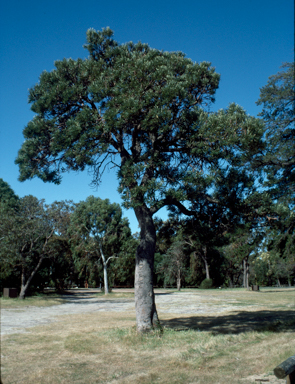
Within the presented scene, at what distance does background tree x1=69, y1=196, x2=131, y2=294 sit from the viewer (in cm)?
3428

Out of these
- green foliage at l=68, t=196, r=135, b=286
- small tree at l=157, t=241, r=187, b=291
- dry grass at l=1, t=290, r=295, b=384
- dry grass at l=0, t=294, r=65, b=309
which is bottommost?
dry grass at l=0, t=294, r=65, b=309

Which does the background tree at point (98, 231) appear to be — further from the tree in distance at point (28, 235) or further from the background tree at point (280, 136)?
the background tree at point (280, 136)

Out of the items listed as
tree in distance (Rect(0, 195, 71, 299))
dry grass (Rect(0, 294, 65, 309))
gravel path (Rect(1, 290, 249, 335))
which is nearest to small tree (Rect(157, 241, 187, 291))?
tree in distance (Rect(0, 195, 71, 299))

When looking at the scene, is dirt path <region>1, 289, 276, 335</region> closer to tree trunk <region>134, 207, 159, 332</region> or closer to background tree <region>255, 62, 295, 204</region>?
tree trunk <region>134, 207, 159, 332</region>

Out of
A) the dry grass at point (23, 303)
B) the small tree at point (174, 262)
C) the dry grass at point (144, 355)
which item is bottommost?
the dry grass at point (23, 303)

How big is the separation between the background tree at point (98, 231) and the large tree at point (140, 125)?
77.6 feet

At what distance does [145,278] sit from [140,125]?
472cm

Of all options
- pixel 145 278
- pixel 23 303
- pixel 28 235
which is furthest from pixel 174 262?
pixel 145 278

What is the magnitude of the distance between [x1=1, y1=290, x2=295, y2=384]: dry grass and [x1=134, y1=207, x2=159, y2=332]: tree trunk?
485mm

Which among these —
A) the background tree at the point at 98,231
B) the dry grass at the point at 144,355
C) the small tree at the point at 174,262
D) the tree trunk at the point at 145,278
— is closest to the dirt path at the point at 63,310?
the dry grass at the point at 144,355

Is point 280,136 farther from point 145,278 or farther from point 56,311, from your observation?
point 56,311

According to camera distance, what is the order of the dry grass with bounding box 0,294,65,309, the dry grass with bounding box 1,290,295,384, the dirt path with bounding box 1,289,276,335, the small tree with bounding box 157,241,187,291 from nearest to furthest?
the dry grass with bounding box 1,290,295,384 < the dirt path with bounding box 1,289,276,335 < the dry grass with bounding box 0,294,65,309 < the small tree with bounding box 157,241,187,291

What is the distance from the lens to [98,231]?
35.0m

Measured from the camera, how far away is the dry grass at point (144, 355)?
5586 millimetres
